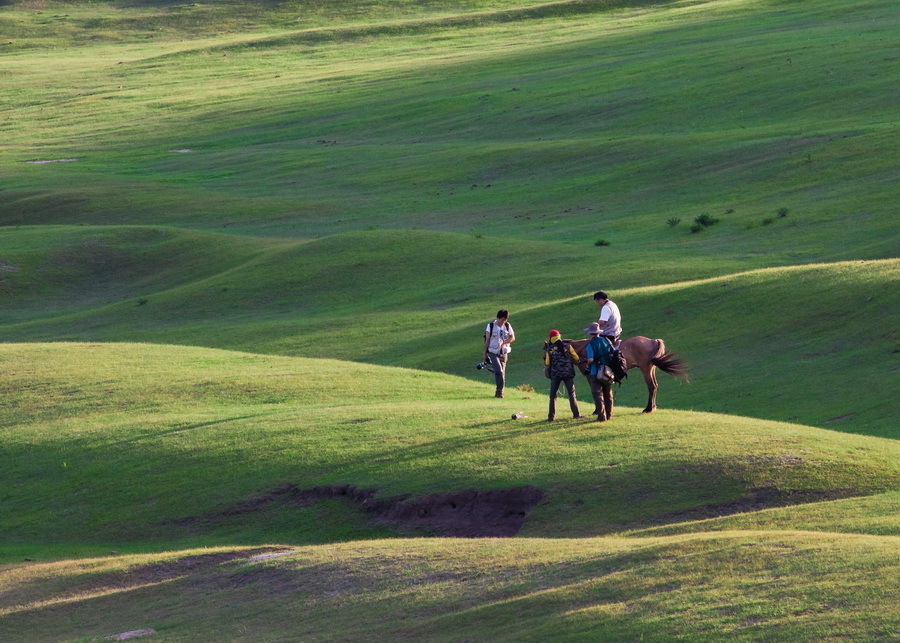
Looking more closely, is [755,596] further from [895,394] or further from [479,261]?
[479,261]

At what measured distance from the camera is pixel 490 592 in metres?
15.7

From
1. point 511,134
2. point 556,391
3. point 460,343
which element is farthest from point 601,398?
point 511,134

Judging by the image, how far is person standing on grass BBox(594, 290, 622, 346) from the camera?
2314cm

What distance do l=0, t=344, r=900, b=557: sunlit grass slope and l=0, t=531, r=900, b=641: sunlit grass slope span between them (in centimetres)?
249

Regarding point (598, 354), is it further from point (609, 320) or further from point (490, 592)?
point (490, 592)

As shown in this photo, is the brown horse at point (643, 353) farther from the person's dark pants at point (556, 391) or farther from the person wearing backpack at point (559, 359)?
the person's dark pants at point (556, 391)

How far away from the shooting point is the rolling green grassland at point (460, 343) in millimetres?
16484

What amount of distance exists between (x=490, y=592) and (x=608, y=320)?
8833mm

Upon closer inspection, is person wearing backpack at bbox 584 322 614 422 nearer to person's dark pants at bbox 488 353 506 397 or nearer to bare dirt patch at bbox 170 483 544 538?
bare dirt patch at bbox 170 483 544 538

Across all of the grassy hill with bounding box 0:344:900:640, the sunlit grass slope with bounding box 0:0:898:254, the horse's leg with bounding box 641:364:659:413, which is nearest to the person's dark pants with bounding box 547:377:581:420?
the grassy hill with bounding box 0:344:900:640

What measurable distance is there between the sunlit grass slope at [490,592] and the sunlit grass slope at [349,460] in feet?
8.17

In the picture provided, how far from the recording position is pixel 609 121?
78.4 metres

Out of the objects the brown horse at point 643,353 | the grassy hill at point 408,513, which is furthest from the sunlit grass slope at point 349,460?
the brown horse at point 643,353


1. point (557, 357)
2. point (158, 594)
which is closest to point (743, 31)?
point (557, 357)
